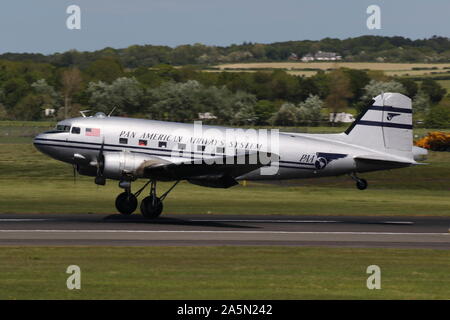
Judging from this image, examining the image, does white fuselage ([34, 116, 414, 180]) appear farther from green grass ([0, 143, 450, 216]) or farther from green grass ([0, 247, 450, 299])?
green grass ([0, 247, 450, 299])

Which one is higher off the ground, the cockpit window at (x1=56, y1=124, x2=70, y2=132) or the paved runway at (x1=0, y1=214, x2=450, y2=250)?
the cockpit window at (x1=56, y1=124, x2=70, y2=132)

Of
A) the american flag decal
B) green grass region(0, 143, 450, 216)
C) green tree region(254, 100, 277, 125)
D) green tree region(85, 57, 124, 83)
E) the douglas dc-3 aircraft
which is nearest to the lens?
the douglas dc-3 aircraft

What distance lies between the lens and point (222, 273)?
83.8 feet

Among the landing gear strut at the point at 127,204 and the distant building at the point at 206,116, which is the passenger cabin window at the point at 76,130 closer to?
the landing gear strut at the point at 127,204

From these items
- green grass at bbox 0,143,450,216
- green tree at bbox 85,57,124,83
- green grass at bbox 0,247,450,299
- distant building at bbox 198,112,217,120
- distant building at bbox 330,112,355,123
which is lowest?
green grass at bbox 0,143,450,216

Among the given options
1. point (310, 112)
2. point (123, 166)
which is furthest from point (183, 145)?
point (310, 112)

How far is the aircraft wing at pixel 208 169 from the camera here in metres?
36.2

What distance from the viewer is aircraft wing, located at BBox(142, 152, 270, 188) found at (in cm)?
3625

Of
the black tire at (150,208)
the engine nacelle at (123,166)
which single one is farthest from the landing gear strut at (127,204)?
the engine nacelle at (123,166)

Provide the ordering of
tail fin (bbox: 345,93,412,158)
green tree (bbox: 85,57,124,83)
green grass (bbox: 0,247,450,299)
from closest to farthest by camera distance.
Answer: green grass (bbox: 0,247,450,299)
tail fin (bbox: 345,93,412,158)
green tree (bbox: 85,57,124,83)

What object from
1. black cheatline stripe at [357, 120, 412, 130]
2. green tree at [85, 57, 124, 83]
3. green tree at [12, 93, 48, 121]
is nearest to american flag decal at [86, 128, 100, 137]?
black cheatline stripe at [357, 120, 412, 130]

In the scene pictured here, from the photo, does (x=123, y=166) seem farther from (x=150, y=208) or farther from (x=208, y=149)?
(x=208, y=149)

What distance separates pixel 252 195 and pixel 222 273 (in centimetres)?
2794
